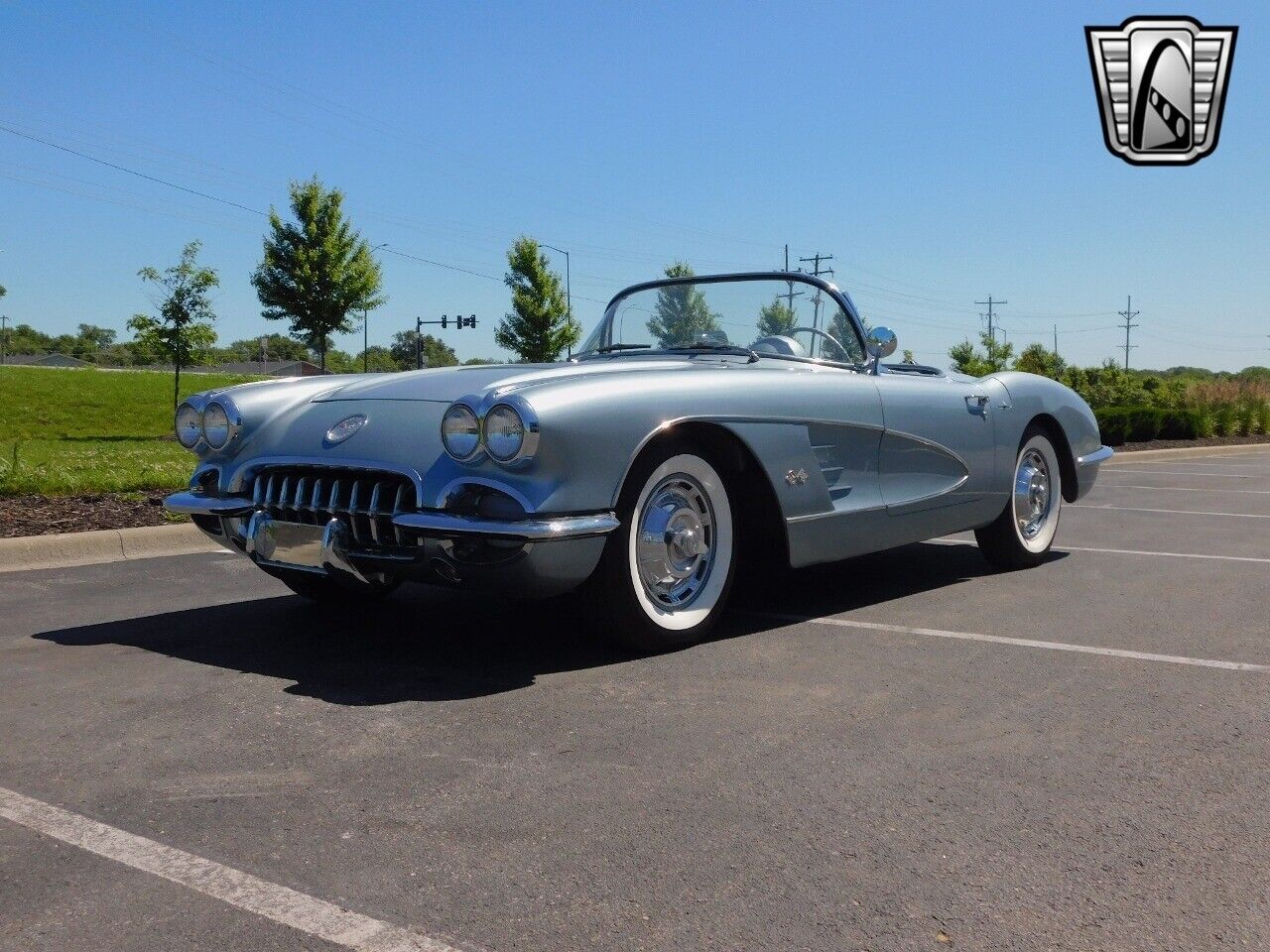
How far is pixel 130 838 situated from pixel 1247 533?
767cm

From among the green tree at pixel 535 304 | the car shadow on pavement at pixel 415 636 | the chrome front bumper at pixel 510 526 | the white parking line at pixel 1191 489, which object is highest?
the green tree at pixel 535 304

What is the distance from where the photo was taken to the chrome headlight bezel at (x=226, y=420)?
461 centimetres

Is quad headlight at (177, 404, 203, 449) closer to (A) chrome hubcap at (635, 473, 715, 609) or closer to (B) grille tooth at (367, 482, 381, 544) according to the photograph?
(B) grille tooth at (367, 482, 381, 544)

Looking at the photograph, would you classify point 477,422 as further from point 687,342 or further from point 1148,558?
point 1148,558

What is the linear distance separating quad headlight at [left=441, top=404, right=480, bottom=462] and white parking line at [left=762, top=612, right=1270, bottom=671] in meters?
1.73

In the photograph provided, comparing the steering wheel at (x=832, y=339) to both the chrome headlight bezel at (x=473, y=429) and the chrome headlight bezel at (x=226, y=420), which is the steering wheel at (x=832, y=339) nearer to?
the chrome headlight bezel at (x=473, y=429)

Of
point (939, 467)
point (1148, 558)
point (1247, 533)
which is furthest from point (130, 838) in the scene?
point (1247, 533)

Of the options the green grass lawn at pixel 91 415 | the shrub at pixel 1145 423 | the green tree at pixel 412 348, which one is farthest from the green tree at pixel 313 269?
the green tree at pixel 412 348

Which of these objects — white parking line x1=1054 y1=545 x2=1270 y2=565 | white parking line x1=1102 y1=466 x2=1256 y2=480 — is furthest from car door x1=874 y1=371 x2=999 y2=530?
white parking line x1=1102 y1=466 x2=1256 y2=480

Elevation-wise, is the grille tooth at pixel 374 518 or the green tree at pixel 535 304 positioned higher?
the green tree at pixel 535 304

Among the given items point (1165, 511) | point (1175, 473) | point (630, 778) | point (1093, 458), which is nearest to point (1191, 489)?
point (1165, 511)

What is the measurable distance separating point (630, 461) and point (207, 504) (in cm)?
167

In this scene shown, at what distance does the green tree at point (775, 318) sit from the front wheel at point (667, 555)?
130 cm

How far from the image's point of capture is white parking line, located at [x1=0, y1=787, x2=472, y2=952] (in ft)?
6.77
